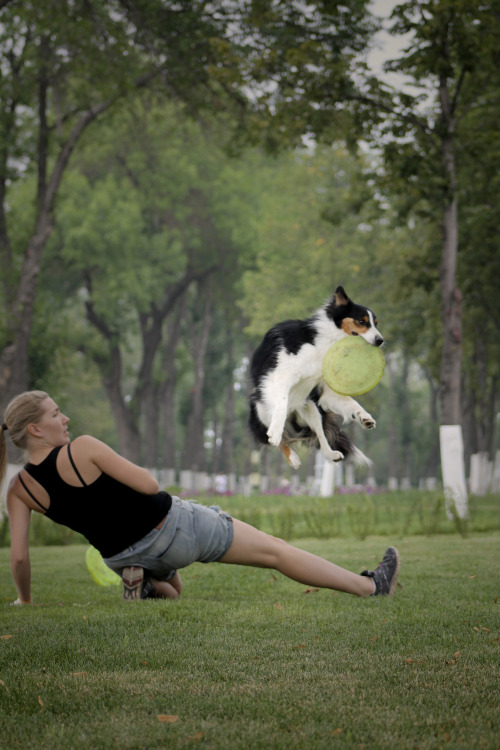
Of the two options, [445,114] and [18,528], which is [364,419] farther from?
[445,114]

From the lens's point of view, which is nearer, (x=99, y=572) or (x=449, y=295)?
(x=99, y=572)

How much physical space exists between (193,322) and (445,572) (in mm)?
30537

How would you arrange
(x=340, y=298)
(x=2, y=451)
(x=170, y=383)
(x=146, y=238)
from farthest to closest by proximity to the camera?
(x=170, y=383)
(x=146, y=238)
(x=2, y=451)
(x=340, y=298)

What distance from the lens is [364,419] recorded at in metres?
3.56

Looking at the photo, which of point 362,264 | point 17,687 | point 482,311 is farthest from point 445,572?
point 362,264

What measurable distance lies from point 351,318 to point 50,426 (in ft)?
6.48

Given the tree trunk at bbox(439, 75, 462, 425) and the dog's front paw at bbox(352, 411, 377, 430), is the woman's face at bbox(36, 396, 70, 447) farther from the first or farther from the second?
the tree trunk at bbox(439, 75, 462, 425)

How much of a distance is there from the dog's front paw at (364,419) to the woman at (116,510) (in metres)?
1.34

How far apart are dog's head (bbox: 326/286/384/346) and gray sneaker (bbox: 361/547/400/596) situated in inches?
90.4

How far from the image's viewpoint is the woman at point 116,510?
4473 millimetres

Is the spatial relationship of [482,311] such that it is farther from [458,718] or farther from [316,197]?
[458,718]

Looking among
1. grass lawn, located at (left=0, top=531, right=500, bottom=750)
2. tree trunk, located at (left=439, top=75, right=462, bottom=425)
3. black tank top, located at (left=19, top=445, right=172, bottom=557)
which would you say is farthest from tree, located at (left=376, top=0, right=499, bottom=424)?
black tank top, located at (left=19, top=445, right=172, bottom=557)

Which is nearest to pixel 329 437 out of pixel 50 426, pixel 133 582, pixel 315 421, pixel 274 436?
pixel 315 421

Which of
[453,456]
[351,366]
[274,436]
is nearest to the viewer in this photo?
[274,436]
